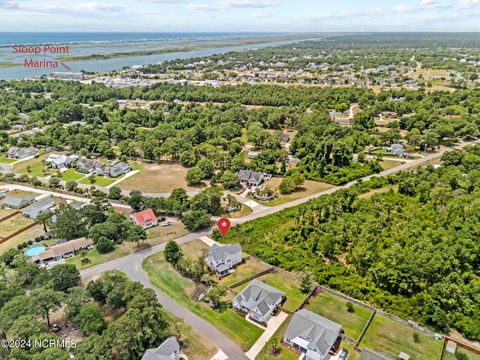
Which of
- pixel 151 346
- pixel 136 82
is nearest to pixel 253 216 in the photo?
pixel 151 346

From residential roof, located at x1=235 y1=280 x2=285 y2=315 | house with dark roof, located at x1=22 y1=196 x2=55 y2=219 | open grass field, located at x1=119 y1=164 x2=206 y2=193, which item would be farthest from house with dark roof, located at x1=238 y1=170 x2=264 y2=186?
house with dark roof, located at x1=22 y1=196 x2=55 y2=219

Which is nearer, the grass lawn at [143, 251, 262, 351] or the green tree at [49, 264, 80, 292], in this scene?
the grass lawn at [143, 251, 262, 351]

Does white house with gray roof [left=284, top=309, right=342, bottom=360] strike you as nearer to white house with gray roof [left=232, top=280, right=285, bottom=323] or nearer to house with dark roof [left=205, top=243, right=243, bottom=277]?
white house with gray roof [left=232, top=280, right=285, bottom=323]

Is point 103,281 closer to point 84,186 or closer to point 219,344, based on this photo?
point 219,344

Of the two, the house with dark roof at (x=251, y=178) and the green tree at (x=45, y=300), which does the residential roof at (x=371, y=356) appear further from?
the house with dark roof at (x=251, y=178)

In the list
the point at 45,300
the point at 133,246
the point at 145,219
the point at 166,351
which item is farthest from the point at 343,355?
the point at 145,219

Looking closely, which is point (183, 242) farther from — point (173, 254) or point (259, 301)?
point (259, 301)
